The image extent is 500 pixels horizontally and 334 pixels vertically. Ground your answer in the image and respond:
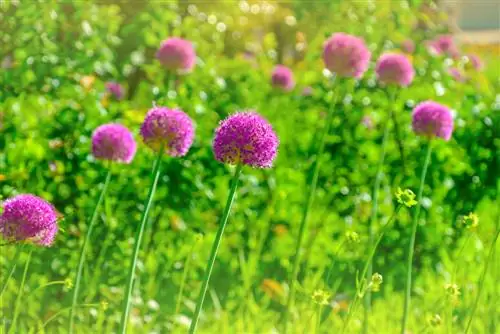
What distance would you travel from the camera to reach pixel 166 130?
6.19 ft

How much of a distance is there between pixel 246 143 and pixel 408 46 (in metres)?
3.28

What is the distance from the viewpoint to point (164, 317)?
291cm

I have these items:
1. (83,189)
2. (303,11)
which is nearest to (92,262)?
(83,189)

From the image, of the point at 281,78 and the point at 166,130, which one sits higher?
the point at 281,78

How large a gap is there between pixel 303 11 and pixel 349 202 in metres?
1.32

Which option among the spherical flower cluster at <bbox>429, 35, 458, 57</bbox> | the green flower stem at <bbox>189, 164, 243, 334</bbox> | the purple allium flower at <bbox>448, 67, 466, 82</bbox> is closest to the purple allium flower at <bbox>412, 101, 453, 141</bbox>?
the green flower stem at <bbox>189, 164, 243, 334</bbox>

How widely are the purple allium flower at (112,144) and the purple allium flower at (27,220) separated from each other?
556 mm

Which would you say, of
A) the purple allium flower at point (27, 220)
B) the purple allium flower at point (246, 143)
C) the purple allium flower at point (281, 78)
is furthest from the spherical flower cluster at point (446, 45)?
the purple allium flower at point (27, 220)

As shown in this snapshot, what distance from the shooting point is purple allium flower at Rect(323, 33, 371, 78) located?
257cm

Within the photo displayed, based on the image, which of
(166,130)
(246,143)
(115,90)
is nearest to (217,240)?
(246,143)

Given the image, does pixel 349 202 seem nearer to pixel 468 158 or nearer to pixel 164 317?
pixel 468 158

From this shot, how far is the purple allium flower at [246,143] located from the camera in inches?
64.5

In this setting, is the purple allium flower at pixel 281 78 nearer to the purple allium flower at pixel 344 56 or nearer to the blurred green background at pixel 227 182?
the blurred green background at pixel 227 182

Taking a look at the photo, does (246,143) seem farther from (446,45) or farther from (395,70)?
(446,45)
